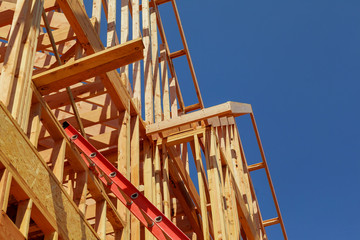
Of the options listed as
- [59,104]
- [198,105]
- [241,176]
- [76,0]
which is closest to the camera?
[76,0]

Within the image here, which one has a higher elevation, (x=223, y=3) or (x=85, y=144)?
(x=223, y=3)

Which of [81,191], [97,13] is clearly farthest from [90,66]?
[97,13]

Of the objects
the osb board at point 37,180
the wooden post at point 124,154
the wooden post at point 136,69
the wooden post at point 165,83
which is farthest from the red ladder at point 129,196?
the wooden post at point 165,83

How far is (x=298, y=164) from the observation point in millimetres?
77312

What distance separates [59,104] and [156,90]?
A: 345 cm

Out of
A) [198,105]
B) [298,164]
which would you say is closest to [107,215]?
[198,105]

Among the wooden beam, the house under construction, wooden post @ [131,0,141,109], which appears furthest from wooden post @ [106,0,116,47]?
the wooden beam

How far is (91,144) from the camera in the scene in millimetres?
8891

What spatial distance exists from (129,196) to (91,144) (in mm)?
2194

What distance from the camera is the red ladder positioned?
21.7 feet

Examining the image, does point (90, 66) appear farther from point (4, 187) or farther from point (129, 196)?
point (4, 187)

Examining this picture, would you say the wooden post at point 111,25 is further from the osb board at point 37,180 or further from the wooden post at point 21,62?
the osb board at point 37,180

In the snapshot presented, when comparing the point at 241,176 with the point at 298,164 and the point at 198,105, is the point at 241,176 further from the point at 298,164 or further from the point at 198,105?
the point at 298,164

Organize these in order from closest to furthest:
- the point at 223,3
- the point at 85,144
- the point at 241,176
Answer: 1. the point at 85,144
2. the point at 241,176
3. the point at 223,3
